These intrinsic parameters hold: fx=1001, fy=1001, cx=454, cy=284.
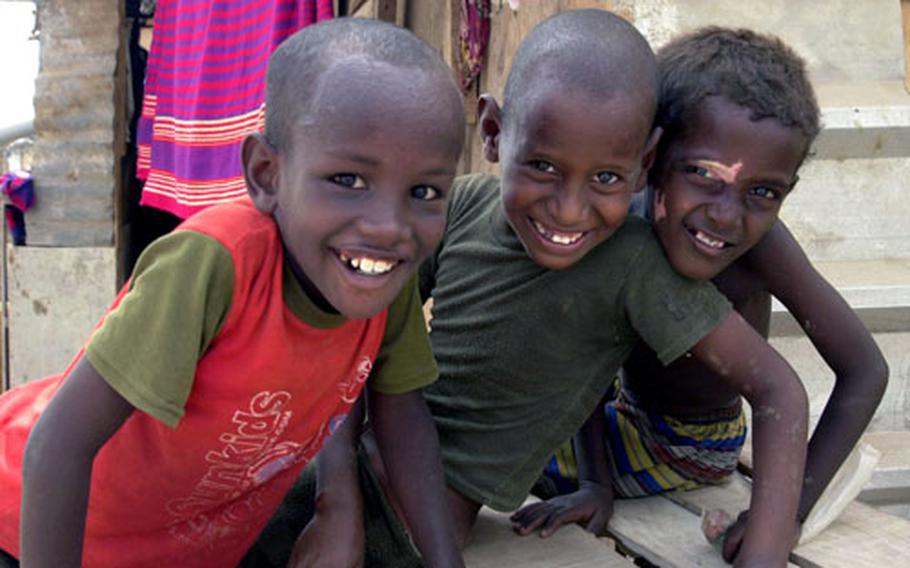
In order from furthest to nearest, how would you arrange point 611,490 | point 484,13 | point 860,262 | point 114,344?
point 484,13, point 860,262, point 611,490, point 114,344

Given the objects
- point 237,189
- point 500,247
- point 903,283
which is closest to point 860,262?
point 903,283

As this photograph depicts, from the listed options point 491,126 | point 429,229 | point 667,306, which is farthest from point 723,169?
point 429,229

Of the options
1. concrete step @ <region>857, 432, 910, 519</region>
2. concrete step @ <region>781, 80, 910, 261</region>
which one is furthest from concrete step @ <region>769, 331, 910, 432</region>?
concrete step @ <region>781, 80, 910, 261</region>

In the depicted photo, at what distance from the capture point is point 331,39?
1415mm

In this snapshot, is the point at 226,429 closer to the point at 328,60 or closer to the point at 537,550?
the point at 328,60

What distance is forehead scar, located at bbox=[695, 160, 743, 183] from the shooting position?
1.69 metres

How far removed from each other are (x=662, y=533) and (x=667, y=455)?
0.23 meters

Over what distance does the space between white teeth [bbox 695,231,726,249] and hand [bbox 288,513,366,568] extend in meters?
0.77

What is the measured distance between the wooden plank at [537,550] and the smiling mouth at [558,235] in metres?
0.60

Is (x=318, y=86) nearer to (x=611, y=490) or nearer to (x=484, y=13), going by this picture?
(x=611, y=490)

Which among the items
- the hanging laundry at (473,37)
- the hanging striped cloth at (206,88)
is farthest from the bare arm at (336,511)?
the hanging striped cloth at (206,88)

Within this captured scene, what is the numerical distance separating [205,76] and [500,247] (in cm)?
297

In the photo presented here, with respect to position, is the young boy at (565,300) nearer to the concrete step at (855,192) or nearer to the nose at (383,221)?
the nose at (383,221)

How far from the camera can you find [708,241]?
1703mm
